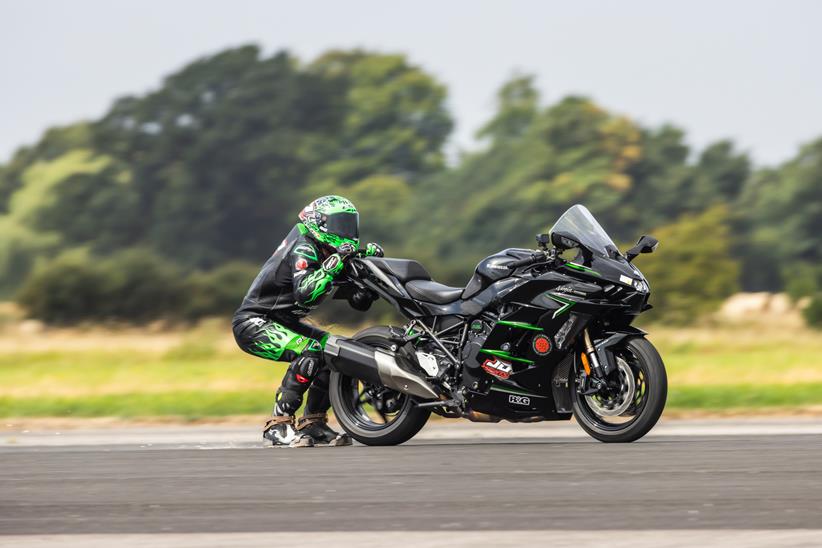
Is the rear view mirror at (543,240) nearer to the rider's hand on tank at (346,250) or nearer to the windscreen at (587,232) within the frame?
the windscreen at (587,232)

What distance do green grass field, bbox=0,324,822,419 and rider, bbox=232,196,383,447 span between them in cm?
513

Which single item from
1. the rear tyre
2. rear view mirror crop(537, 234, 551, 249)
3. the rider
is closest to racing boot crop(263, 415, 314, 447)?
the rider

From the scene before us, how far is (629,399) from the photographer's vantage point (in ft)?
33.6

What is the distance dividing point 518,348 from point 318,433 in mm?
1866

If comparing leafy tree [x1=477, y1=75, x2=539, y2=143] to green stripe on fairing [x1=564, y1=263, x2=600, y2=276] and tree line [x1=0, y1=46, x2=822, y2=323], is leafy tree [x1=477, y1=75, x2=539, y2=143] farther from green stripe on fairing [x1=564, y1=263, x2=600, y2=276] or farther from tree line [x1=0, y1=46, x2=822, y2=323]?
green stripe on fairing [x1=564, y1=263, x2=600, y2=276]

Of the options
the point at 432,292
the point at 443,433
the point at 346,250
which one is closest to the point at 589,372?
the point at 432,292

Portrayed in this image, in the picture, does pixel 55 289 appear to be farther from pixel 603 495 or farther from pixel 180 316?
pixel 603 495

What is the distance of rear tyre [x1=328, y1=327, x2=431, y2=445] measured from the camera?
11148 mm

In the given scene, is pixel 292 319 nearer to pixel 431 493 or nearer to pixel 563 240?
pixel 563 240

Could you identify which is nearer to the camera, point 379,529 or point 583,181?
point 379,529

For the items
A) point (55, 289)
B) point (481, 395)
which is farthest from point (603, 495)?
point (55, 289)

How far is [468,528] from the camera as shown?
6.80 meters

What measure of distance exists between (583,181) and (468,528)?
6668 cm

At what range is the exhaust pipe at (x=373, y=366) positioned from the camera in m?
10.9
